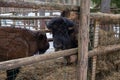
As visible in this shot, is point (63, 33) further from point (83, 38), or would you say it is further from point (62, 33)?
point (83, 38)

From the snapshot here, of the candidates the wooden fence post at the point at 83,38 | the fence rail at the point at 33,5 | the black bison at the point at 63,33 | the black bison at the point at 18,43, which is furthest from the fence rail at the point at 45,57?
the black bison at the point at 18,43

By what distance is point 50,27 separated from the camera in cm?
476

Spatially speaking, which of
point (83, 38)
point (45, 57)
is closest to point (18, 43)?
point (45, 57)

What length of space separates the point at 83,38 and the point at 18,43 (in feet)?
4.02

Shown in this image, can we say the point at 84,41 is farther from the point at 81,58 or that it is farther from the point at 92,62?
the point at 92,62

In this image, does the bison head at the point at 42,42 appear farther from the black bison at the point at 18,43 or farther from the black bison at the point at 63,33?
the black bison at the point at 63,33

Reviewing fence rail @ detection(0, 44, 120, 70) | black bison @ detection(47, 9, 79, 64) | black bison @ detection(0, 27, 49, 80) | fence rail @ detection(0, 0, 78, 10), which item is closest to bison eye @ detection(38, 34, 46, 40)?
black bison @ detection(0, 27, 49, 80)

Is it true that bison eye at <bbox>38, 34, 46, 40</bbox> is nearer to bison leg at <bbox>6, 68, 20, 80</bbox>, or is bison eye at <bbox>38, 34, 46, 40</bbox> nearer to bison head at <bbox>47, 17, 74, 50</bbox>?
bison head at <bbox>47, 17, 74, 50</bbox>

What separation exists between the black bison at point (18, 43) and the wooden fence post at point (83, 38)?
108 centimetres

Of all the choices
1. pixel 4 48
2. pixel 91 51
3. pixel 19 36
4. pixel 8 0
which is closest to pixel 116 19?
pixel 91 51

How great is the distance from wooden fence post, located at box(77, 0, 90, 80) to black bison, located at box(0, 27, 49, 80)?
42.4 inches

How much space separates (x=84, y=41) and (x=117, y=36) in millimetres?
2307

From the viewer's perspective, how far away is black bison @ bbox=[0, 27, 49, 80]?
14.4 feet

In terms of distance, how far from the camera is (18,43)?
14.9ft
